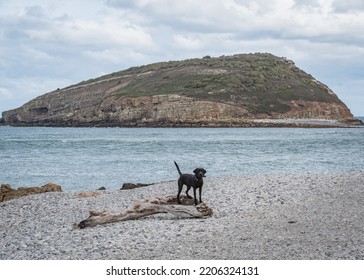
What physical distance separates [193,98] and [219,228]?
112m

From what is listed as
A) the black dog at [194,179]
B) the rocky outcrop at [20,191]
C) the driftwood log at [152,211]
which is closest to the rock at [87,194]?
the rocky outcrop at [20,191]

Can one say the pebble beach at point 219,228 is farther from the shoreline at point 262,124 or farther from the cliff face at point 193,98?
the cliff face at point 193,98

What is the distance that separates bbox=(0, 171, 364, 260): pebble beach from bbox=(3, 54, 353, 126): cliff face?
335ft

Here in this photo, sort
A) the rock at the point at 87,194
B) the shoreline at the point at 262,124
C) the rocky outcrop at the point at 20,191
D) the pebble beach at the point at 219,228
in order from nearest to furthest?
1. the pebble beach at the point at 219,228
2. the rock at the point at 87,194
3. the rocky outcrop at the point at 20,191
4. the shoreline at the point at 262,124

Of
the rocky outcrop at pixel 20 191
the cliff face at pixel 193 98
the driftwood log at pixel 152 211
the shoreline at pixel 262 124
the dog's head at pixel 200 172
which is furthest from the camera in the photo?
the cliff face at pixel 193 98

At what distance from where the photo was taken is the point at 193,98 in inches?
4875

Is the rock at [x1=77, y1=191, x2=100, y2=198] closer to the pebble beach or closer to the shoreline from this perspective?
the pebble beach

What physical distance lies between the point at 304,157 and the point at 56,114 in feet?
414

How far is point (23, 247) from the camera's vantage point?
11352 millimetres

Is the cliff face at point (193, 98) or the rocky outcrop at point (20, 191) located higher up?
the cliff face at point (193, 98)

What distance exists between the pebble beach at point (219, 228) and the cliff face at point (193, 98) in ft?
335

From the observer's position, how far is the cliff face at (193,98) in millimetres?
124438
